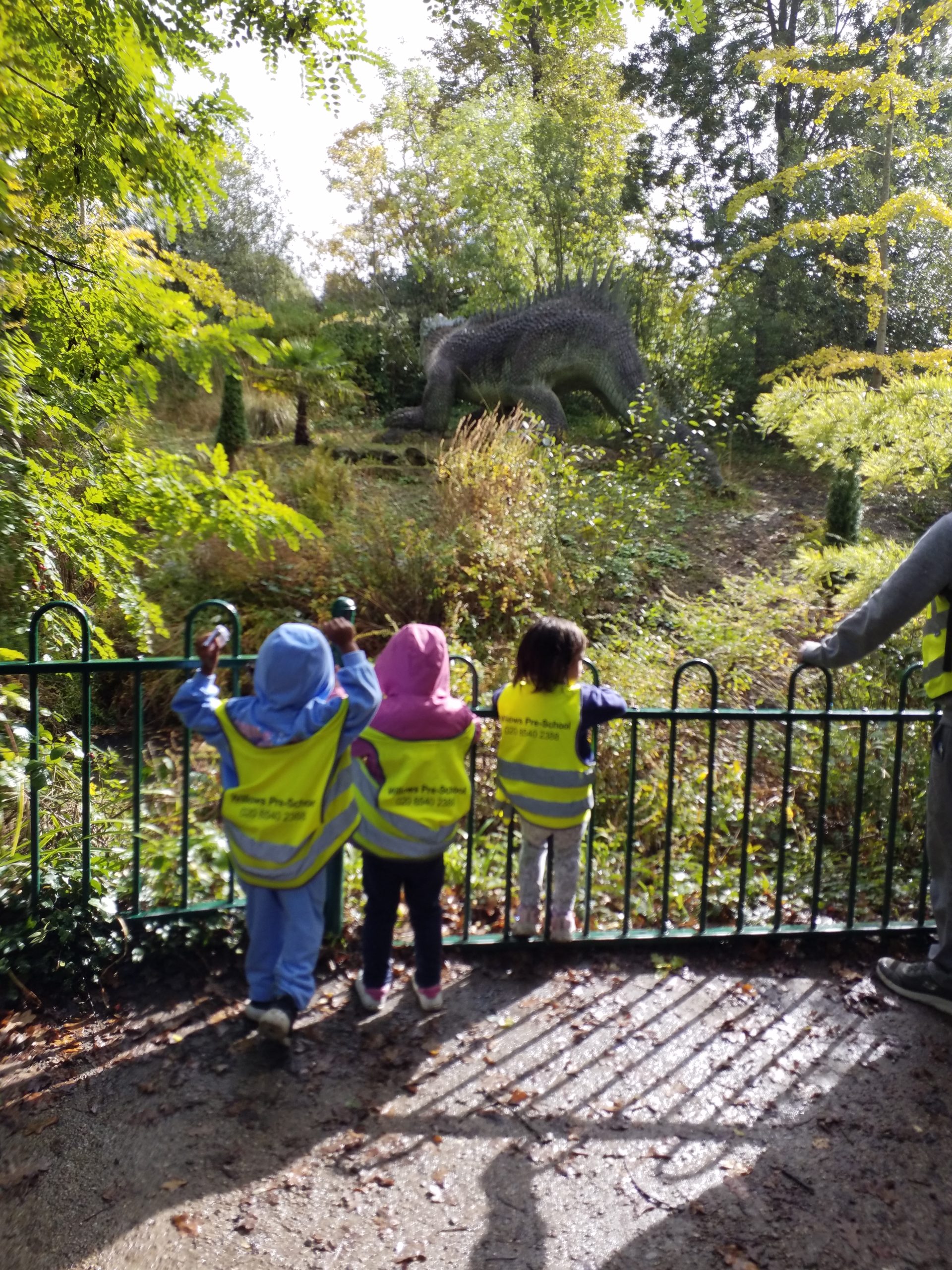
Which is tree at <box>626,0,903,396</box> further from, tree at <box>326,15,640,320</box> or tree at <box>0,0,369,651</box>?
tree at <box>0,0,369,651</box>

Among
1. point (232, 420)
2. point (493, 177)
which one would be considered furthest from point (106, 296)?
point (493, 177)

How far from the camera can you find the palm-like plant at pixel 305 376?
40.8 ft

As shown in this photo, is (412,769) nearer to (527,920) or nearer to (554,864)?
(554,864)

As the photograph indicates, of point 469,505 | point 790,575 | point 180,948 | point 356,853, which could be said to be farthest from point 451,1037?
point 790,575

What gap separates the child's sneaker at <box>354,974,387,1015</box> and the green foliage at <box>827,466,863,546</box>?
7.13m

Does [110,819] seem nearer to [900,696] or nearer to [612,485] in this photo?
[900,696]

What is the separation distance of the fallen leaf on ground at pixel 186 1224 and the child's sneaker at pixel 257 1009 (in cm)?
62

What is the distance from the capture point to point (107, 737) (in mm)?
6074

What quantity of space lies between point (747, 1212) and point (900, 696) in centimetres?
206

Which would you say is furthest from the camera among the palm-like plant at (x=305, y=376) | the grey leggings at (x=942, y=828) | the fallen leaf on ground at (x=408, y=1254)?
the palm-like plant at (x=305, y=376)

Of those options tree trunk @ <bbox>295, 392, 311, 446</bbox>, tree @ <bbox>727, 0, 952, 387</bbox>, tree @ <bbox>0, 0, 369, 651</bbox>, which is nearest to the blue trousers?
tree @ <bbox>0, 0, 369, 651</bbox>

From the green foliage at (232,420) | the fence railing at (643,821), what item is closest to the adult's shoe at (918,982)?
the fence railing at (643,821)

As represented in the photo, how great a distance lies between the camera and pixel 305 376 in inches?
503

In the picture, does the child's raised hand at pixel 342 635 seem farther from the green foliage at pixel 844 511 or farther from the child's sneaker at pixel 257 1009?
the green foliage at pixel 844 511
